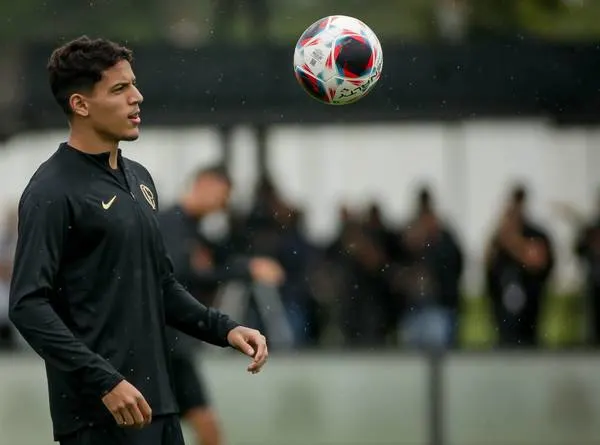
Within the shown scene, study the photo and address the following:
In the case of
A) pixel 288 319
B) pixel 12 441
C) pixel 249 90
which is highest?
pixel 249 90

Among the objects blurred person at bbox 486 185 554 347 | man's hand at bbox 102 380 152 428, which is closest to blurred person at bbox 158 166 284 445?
blurred person at bbox 486 185 554 347

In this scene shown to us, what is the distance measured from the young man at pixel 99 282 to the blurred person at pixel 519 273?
19.2 ft

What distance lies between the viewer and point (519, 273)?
11.3 m

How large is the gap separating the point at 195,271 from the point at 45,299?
385 cm

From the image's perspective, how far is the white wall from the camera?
1145 centimetres

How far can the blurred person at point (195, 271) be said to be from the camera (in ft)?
29.0

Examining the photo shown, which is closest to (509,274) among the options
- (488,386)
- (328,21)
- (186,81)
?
(488,386)

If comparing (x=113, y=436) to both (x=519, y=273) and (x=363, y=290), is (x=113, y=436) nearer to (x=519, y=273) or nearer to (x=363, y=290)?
(x=519, y=273)

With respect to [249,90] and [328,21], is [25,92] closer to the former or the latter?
[249,90]

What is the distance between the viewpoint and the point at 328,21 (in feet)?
21.0

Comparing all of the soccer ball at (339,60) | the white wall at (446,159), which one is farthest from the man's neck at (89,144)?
the white wall at (446,159)

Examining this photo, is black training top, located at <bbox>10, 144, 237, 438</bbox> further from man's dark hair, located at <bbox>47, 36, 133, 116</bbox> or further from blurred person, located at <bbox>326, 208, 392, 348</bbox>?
A: blurred person, located at <bbox>326, 208, 392, 348</bbox>

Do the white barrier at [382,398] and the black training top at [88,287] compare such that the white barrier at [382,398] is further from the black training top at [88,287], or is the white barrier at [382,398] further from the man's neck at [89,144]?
the man's neck at [89,144]

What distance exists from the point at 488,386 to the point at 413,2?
2.78 m
